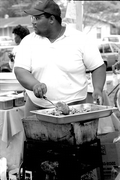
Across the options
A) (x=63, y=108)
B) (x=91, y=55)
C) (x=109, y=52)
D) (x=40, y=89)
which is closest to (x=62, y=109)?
(x=63, y=108)

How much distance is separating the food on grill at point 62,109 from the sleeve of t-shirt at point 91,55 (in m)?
0.56

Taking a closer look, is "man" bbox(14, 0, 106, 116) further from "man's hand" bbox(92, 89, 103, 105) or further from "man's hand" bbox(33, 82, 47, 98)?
"man's hand" bbox(33, 82, 47, 98)

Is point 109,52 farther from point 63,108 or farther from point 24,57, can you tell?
point 63,108

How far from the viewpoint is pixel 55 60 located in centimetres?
343

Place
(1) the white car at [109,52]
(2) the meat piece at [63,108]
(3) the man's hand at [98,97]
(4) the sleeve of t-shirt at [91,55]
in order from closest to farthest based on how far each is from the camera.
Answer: (2) the meat piece at [63,108] → (3) the man's hand at [98,97] → (4) the sleeve of t-shirt at [91,55] → (1) the white car at [109,52]

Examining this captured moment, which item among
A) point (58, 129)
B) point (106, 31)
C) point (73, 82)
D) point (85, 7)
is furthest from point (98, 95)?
point (106, 31)

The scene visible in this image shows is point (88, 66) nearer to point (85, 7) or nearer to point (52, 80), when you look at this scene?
point (52, 80)

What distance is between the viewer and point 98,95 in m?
3.40

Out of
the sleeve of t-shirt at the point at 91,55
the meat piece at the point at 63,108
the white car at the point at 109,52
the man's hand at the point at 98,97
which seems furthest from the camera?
the white car at the point at 109,52

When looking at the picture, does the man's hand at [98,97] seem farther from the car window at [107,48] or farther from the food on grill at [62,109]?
the car window at [107,48]

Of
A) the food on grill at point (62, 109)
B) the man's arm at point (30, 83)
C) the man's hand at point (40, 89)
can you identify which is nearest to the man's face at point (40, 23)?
the man's arm at point (30, 83)

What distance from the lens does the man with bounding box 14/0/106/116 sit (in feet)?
11.2

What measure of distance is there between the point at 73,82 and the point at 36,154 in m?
0.68

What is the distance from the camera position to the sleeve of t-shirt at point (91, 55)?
11.5 feet
